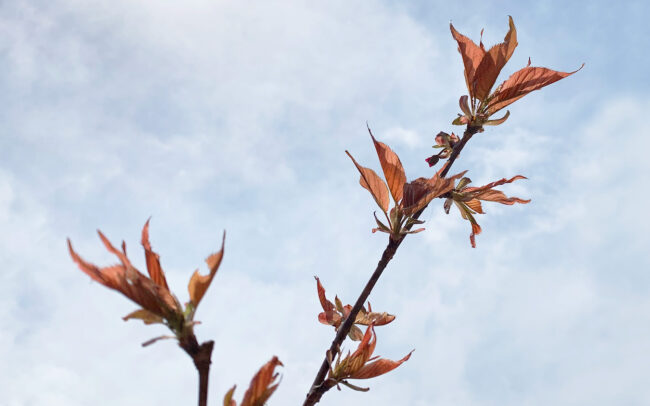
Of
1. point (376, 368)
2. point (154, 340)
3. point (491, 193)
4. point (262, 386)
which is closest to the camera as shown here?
point (154, 340)

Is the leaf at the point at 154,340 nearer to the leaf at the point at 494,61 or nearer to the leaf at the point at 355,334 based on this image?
the leaf at the point at 355,334

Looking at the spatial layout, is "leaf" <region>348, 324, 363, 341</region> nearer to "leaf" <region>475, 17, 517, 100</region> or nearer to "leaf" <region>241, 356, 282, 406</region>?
"leaf" <region>241, 356, 282, 406</region>

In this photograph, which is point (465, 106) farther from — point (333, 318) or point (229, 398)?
point (229, 398)

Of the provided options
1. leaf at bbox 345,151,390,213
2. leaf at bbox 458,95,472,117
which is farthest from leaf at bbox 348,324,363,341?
leaf at bbox 458,95,472,117

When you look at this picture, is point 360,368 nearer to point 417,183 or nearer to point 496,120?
point 417,183

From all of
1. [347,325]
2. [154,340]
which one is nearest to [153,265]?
[154,340]

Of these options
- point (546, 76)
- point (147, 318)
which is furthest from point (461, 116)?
point (147, 318)
